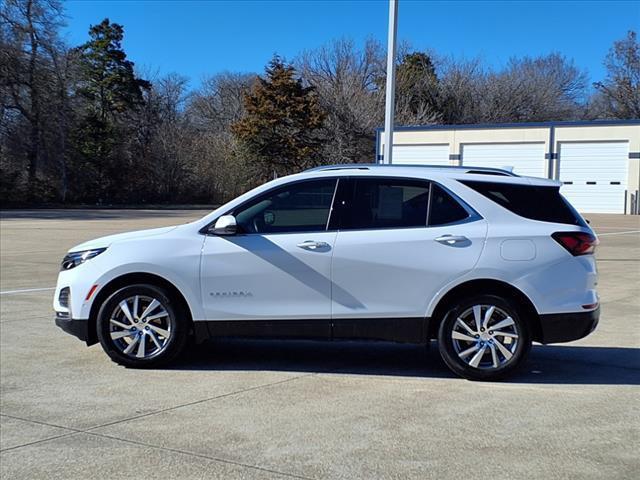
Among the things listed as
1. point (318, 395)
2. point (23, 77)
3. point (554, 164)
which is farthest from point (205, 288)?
point (23, 77)

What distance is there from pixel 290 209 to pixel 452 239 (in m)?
1.46

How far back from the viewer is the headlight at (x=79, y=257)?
6802 millimetres

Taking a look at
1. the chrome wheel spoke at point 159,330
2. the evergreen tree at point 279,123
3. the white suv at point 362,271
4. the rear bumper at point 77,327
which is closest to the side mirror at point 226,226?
the white suv at point 362,271

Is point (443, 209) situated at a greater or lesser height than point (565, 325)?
greater

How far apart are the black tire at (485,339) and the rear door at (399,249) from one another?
0.90 ft

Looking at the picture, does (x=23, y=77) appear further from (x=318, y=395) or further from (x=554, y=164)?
(x=318, y=395)

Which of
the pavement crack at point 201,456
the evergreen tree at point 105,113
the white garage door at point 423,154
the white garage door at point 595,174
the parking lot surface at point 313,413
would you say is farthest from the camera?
the evergreen tree at point 105,113

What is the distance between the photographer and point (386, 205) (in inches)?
257

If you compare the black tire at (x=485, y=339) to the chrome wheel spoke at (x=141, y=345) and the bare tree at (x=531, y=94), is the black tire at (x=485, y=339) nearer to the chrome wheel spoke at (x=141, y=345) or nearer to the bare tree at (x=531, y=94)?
the chrome wheel spoke at (x=141, y=345)

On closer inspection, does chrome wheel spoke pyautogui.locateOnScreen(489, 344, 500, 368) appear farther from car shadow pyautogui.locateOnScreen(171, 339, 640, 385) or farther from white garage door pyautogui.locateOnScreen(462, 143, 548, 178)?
white garage door pyautogui.locateOnScreen(462, 143, 548, 178)

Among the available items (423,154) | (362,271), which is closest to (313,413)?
(362,271)

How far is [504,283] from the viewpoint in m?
6.24

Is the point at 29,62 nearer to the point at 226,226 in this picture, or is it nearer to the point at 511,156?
the point at 511,156

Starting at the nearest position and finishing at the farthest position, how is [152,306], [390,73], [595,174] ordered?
[152,306], [390,73], [595,174]
